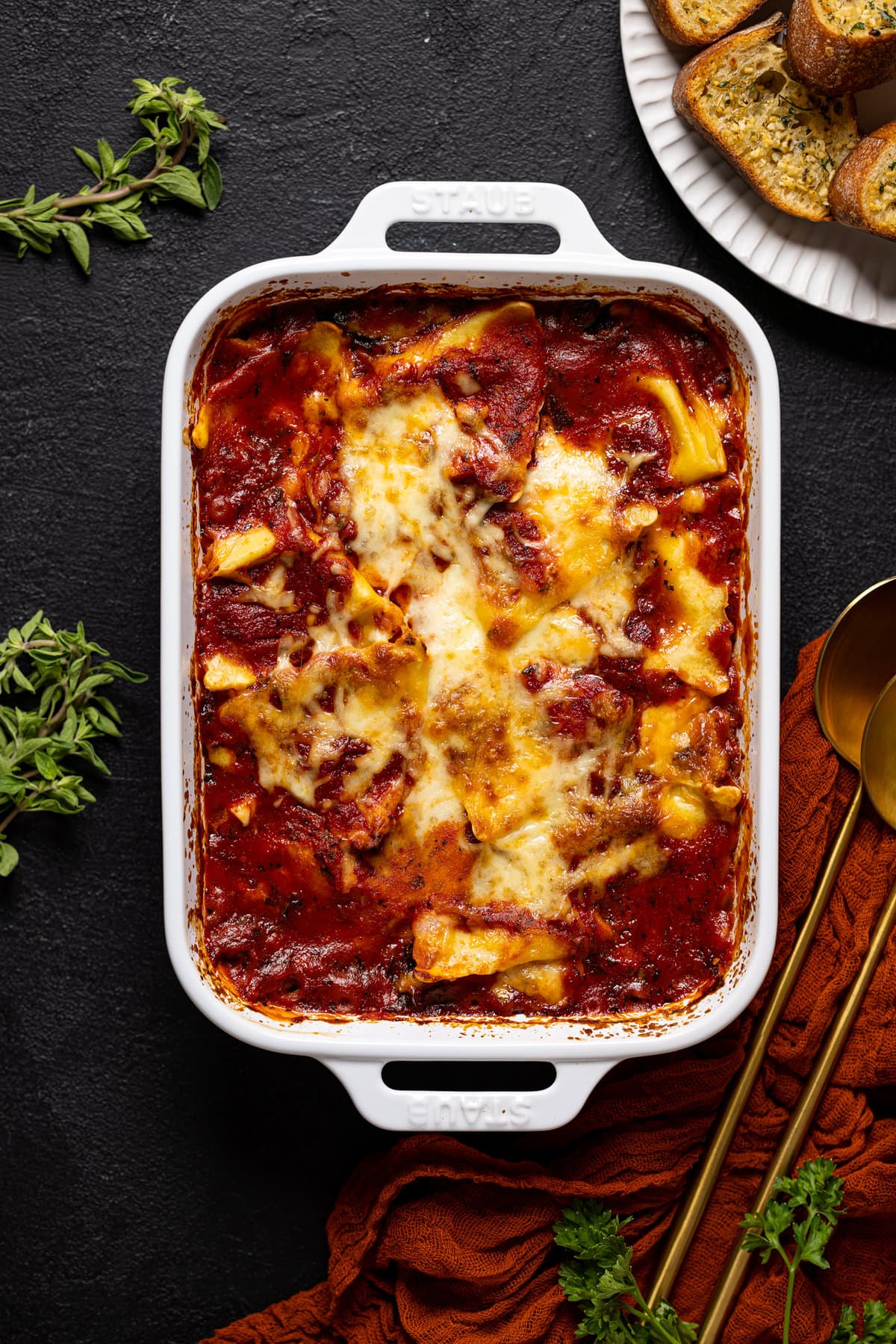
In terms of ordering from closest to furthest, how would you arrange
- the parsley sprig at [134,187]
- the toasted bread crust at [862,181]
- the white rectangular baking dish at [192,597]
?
the white rectangular baking dish at [192,597]
the toasted bread crust at [862,181]
the parsley sprig at [134,187]

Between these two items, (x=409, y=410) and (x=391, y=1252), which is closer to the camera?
(x=409, y=410)

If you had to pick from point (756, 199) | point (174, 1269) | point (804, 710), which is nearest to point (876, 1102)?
point (804, 710)

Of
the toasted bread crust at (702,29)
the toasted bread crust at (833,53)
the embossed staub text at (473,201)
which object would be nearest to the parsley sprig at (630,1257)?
the embossed staub text at (473,201)

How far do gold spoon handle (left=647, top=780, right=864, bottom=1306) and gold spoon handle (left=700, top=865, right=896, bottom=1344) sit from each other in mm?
91

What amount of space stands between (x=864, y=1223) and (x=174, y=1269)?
1.43m

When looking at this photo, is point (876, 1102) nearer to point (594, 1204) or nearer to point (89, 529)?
point (594, 1204)

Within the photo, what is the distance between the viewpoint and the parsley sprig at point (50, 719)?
2332 millimetres

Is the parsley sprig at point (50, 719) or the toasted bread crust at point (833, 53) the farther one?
the parsley sprig at point (50, 719)

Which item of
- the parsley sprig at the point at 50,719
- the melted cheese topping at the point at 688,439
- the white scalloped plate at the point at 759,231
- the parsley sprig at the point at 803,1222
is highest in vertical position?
the white scalloped plate at the point at 759,231

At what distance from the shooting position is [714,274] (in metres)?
2.41

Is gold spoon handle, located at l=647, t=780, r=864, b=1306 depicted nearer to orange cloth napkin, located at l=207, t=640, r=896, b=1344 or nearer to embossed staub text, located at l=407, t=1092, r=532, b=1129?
orange cloth napkin, located at l=207, t=640, r=896, b=1344

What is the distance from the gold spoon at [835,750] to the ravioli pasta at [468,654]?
0.70 ft

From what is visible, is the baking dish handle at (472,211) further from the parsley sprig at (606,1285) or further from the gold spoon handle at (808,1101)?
the parsley sprig at (606,1285)

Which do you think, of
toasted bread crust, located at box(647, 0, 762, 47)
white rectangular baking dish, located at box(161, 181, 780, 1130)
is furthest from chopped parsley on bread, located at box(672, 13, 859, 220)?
white rectangular baking dish, located at box(161, 181, 780, 1130)
